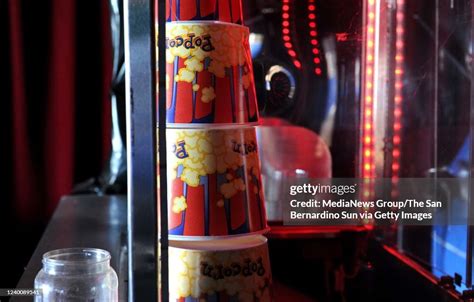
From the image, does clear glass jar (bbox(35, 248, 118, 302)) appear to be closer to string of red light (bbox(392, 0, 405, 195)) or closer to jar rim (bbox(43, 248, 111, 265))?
jar rim (bbox(43, 248, 111, 265))

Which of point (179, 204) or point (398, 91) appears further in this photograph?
point (398, 91)

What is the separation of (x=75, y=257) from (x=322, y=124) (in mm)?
390

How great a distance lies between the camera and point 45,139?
2.70m

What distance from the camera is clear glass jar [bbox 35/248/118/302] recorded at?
0.69 metres

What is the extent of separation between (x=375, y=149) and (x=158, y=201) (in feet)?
1.35

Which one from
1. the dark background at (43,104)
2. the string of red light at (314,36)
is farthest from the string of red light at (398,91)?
the dark background at (43,104)

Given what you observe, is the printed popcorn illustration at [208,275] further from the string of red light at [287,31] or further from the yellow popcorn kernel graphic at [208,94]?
the string of red light at [287,31]

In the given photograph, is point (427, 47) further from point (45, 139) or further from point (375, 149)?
point (45, 139)

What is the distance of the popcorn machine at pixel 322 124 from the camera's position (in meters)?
0.74

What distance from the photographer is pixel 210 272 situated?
0.73 metres

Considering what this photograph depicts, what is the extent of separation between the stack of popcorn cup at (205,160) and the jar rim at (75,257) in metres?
0.07

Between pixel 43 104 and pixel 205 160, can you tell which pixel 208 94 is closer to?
pixel 205 160

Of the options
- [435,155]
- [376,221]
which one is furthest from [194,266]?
[435,155]

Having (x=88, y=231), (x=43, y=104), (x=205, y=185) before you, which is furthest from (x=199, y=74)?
(x=43, y=104)
